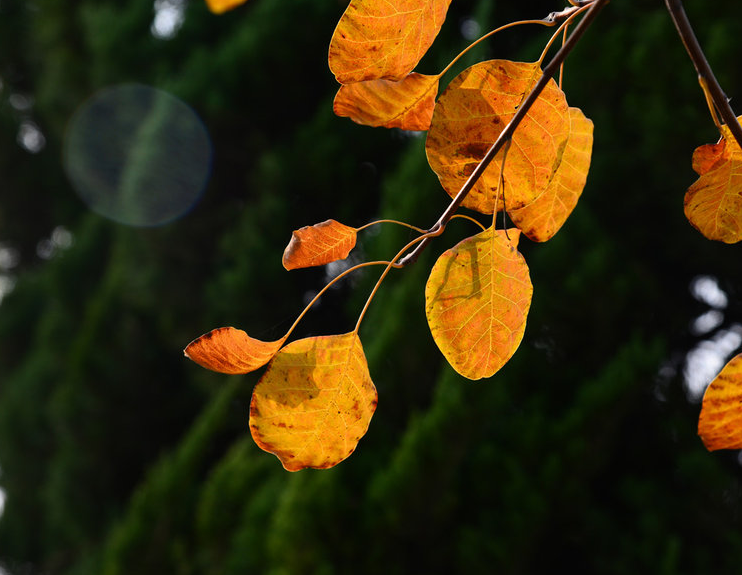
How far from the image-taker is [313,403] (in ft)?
0.75

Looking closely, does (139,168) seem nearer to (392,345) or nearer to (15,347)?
(392,345)

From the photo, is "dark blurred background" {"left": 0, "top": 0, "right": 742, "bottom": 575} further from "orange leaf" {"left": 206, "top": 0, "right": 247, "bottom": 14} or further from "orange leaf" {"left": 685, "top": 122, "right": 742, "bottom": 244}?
"orange leaf" {"left": 206, "top": 0, "right": 247, "bottom": 14}

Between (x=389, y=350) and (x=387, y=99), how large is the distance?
3.99ft

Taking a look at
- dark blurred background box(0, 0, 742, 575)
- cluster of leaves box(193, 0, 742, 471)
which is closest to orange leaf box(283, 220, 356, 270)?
cluster of leaves box(193, 0, 742, 471)

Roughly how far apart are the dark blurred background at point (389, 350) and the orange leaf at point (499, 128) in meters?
1.02

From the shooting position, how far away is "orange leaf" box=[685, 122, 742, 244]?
0.83ft

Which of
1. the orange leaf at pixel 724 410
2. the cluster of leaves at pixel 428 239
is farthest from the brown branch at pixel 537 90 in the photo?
the orange leaf at pixel 724 410

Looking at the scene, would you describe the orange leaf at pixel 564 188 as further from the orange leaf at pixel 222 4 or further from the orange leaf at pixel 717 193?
the orange leaf at pixel 222 4

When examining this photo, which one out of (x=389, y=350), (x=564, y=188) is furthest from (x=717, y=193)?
(x=389, y=350)

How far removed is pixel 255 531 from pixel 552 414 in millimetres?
756

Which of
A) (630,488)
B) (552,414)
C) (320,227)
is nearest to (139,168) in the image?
(552,414)

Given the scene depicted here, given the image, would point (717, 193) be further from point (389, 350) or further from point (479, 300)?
point (389, 350)

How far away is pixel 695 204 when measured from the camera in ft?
0.86

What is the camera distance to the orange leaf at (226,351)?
0.71 feet
